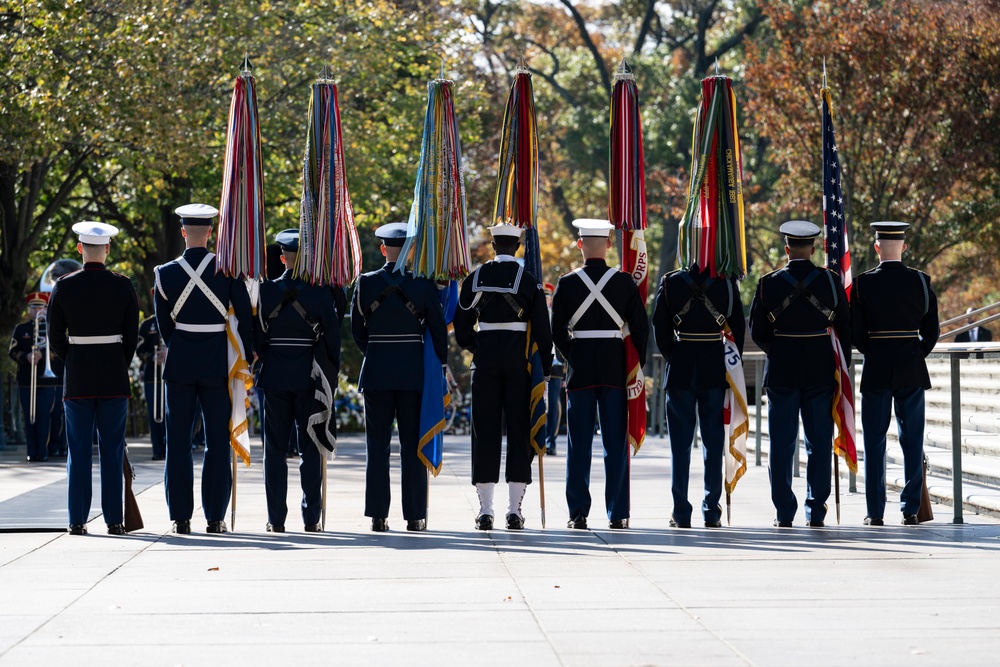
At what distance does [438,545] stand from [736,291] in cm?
263

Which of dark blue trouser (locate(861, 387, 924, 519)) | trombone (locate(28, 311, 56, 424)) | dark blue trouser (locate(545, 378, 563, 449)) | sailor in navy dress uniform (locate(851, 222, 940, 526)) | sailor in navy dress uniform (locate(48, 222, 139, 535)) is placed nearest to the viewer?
sailor in navy dress uniform (locate(48, 222, 139, 535))

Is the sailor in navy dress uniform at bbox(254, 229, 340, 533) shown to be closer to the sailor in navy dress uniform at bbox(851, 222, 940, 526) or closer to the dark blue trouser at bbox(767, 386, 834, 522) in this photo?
the dark blue trouser at bbox(767, 386, 834, 522)

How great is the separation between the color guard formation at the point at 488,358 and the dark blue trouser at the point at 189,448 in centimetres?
1

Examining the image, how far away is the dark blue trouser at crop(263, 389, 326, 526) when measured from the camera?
34.4 ft

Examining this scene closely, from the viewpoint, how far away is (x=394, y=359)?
10.4m

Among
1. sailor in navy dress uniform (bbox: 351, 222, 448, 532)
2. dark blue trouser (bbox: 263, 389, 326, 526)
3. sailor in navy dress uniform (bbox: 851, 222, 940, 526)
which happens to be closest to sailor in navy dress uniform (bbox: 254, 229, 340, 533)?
dark blue trouser (bbox: 263, 389, 326, 526)

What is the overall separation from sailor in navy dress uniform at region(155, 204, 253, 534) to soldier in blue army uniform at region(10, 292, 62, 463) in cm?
820

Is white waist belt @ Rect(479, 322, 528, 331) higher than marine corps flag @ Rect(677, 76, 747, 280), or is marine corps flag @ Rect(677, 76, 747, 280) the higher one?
marine corps flag @ Rect(677, 76, 747, 280)

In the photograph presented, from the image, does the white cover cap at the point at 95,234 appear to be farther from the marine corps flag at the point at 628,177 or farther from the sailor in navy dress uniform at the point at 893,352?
the sailor in navy dress uniform at the point at 893,352

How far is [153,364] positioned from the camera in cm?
1889

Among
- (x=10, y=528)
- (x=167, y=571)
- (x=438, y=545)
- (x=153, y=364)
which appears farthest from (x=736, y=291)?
(x=153, y=364)

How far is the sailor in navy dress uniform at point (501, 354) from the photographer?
1031 cm

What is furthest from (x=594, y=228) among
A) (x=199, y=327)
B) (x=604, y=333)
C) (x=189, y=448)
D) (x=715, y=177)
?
(x=189, y=448)

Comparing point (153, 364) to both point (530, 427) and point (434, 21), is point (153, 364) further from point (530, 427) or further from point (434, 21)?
point (434, 21)
